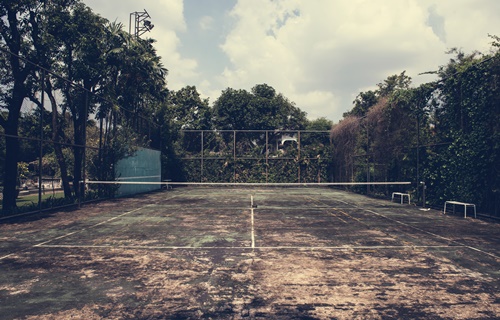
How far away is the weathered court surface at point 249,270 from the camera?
176 inches

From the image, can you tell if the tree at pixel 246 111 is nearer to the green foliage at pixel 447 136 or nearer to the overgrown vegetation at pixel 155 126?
the overgrown vegetation at pixel 155 126

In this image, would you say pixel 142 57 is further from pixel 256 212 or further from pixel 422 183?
pixel 422 183

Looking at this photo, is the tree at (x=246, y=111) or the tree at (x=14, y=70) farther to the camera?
the tree at (x=246, y=111)

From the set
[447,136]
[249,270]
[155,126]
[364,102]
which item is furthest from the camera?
[364,102]

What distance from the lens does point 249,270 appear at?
606 centimetres

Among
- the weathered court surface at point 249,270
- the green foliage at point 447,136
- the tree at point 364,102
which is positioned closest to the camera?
the weathered court surface at point 249,270

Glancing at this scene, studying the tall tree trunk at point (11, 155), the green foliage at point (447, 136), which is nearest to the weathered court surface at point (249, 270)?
the green foliage at point (447, 136)

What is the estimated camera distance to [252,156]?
107ft

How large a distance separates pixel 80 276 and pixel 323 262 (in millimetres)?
4601

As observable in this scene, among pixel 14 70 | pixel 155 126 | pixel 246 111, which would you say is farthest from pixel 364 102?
pixel 14 70

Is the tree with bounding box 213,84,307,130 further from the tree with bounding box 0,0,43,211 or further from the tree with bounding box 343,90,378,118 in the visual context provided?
the tree with bounding box 0,0,43,211

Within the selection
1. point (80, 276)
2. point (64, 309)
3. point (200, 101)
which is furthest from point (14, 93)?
point (200, 101)

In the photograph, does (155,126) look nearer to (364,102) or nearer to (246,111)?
(246,111)

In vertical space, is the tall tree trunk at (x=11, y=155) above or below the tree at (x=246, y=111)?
below
